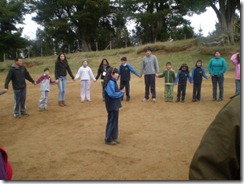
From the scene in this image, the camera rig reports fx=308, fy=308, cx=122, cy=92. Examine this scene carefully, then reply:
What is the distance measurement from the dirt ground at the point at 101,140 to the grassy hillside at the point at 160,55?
959 cm

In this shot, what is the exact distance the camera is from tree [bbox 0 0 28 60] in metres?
28.5

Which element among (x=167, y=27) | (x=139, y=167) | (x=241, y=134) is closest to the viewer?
(x=241, y=134)

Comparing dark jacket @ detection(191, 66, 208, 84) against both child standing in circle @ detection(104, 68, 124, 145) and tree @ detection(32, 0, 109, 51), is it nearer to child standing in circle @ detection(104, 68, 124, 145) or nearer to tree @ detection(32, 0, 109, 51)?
child standing in circle @ detection(104, 68, 124, 145)

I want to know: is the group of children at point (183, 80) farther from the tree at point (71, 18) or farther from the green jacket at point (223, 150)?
the tree at point (71, 18)

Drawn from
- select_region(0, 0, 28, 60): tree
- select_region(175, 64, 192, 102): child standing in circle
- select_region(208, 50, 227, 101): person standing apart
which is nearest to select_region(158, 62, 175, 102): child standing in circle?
select_region(175, 64, 192, 102): child standing in circle

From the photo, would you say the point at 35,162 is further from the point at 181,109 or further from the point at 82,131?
the point at 181,109

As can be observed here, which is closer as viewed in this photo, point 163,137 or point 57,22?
point 163,137

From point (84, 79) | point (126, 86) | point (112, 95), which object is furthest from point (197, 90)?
point (112, 95)

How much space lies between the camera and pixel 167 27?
28.9m

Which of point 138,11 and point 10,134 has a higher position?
point 138,11

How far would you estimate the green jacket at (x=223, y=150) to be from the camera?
47.8 inches

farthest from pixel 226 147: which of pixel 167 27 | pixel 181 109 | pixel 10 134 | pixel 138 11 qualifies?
pixel 167 27

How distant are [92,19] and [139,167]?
17.6 meters

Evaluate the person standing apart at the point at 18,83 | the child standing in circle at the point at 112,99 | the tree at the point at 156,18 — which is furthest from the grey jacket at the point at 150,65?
the tree at the point at 156,18
